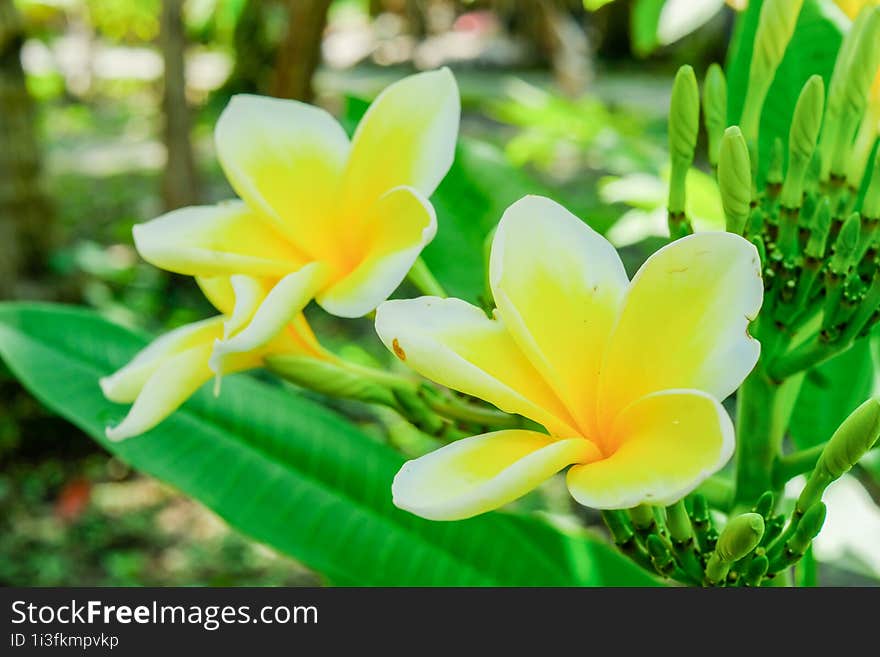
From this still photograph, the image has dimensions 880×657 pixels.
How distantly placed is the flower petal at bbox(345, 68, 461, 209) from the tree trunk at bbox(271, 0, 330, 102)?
2573 millimetres

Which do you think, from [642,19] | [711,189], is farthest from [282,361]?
[642,19]

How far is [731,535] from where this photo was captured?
0.39 metres

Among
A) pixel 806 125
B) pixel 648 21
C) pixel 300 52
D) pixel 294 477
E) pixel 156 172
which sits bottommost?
pixel 156 172

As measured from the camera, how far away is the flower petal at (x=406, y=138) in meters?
0.47

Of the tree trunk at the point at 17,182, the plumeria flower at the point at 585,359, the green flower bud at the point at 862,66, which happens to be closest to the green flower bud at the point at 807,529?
the plumeria flower at the point at 585,359

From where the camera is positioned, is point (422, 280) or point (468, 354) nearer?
point (468, 354)

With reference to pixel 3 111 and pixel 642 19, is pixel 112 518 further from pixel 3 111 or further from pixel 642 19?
pixel 642 19

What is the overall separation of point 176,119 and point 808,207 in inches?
121

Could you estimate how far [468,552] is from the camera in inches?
28.1

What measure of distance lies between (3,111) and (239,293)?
7.63ft

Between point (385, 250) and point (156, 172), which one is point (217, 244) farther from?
point (156, 172)

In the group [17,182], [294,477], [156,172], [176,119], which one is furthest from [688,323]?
[156,172]

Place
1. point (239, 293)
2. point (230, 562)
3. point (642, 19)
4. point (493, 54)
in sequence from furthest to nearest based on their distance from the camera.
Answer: point (493, 54) < point (230, 562) < point (642, 19) < point (239, 293)

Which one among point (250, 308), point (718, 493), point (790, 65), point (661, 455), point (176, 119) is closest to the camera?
point (661, 455)
